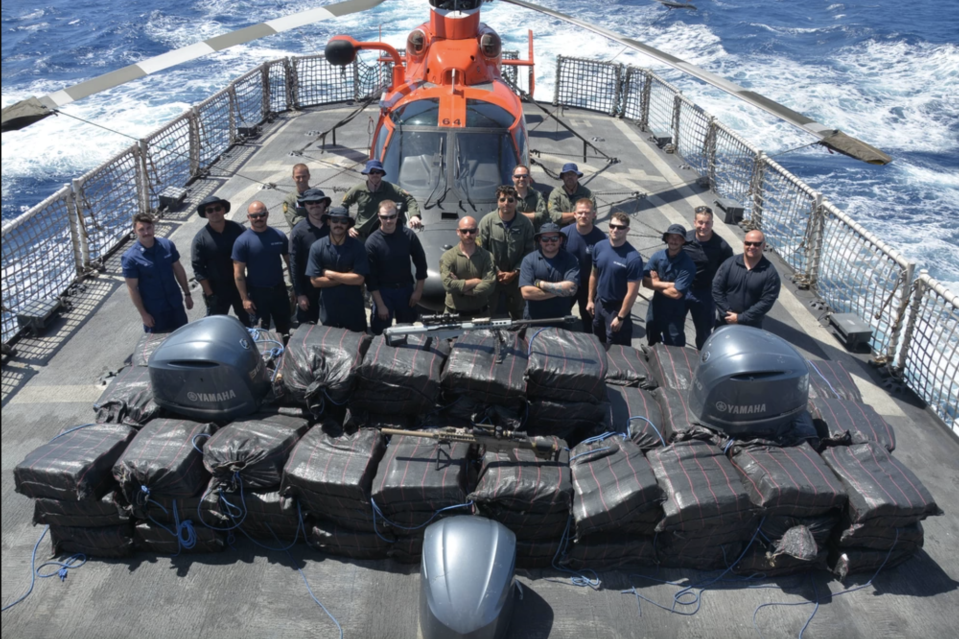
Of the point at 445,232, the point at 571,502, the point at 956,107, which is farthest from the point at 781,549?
A: the point at 956,107

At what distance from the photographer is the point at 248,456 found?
15.8 feet

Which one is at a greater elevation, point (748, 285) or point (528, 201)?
point (528, 201)


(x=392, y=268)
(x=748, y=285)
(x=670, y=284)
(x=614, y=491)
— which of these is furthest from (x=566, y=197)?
(x=614, y=491)

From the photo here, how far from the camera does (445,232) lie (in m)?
7.74

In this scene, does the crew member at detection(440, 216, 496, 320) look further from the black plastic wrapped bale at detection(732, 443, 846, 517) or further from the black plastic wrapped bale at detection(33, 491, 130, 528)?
the black plastic wrapped bale at detection(33, 491, 130, 528)

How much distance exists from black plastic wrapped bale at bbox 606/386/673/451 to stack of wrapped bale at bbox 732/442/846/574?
59 cm

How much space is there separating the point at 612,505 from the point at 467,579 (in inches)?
43.0

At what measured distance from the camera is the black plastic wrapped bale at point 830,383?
19.2 feet

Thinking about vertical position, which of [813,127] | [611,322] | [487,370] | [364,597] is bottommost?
[364,597]

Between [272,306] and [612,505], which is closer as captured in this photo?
[612,505]

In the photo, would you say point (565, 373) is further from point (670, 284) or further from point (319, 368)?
point (670, 284)

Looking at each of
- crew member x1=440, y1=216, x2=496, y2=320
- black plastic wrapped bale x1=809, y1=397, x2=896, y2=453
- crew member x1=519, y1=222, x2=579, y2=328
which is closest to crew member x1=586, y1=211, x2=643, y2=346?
crew member x1=519, y1=222, x2=579, y2=328

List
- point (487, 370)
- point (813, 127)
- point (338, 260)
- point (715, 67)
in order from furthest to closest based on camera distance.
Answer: point (715, 67) → point (813, 127) → point (338, 260) → point (487, 370)

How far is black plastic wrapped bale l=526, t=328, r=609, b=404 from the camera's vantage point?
5152mm
